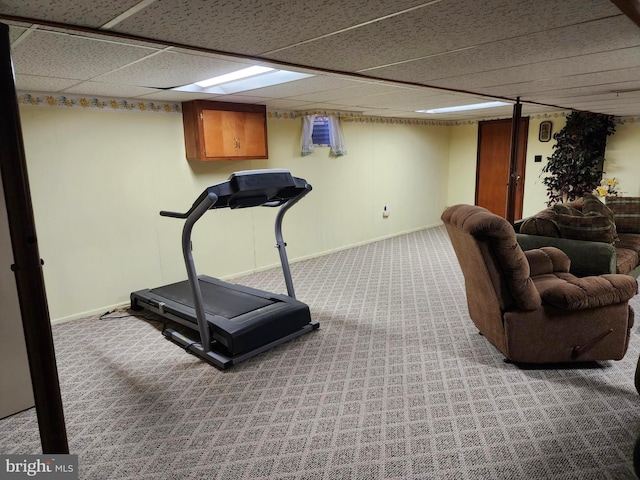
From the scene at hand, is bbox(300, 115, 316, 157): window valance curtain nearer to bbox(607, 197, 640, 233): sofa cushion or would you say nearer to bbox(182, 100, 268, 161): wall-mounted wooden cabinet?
bbox(182, 100, 268, 161): wall-mounted wooden cabinet

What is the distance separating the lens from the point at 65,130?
3682 mm

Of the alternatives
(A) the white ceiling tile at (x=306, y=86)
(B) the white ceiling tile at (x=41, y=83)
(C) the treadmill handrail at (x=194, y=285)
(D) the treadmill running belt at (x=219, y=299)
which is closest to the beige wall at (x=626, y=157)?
(A) the white ceiling tile at (x=306, y=86)

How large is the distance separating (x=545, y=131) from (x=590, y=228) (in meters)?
3.83

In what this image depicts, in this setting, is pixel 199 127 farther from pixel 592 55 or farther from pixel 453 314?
pixel 592 55

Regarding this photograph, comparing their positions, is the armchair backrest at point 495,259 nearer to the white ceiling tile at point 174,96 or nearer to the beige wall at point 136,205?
the white ceiling tile at point 174,96

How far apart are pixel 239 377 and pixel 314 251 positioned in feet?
11.0

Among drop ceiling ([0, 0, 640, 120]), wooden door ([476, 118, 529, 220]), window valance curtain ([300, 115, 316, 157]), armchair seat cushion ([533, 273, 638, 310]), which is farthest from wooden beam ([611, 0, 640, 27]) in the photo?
wooden door ([476, 118, 529, 220])

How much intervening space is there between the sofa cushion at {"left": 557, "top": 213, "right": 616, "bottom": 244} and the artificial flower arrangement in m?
2.43

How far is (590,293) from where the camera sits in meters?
2.64

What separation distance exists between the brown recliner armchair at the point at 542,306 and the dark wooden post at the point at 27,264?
222cm

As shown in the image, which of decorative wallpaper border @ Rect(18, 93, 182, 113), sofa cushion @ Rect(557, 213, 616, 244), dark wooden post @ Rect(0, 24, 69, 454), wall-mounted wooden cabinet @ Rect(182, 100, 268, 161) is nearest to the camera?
dark wooden post @ Rect(0, 24, 69, 454)

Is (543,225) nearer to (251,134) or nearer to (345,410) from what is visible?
(345,410)

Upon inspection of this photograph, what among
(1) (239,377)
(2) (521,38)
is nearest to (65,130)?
(1) (239,377)

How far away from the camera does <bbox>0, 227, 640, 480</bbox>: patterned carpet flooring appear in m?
2.02
